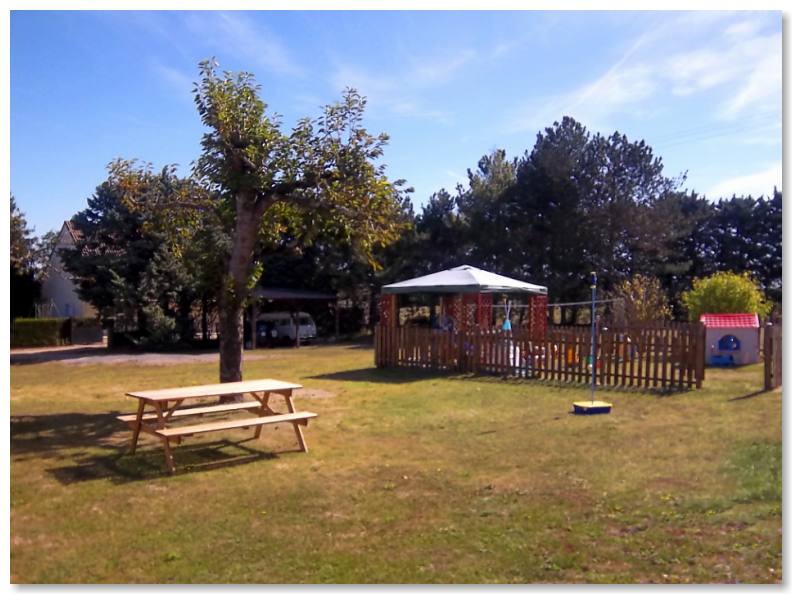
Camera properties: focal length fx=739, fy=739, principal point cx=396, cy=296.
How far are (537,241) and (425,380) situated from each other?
1754 centimetres

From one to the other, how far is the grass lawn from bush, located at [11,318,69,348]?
20716mm

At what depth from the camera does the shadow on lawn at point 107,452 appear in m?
6.95

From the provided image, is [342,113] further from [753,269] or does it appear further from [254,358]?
[753,269]

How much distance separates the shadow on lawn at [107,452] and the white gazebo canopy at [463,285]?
8630 mm

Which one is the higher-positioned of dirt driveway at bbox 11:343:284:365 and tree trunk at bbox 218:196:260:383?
tree trunk at bbox 218:196:260:383

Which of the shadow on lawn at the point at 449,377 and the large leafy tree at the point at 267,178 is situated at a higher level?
the large leafy tree at the point at 267,178

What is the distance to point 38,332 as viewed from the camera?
2959 cm

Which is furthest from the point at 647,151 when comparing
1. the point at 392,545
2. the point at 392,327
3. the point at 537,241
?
the point at 392,545

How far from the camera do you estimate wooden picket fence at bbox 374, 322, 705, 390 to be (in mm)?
12516

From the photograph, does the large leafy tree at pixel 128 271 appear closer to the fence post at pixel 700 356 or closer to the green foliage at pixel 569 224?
the green foliage at pixel 569 224

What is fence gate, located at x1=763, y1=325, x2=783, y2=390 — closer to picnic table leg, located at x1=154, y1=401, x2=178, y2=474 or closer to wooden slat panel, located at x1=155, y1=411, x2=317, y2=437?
wooden slat panel, located at x1=155, y1=411, x2=317, y2=437

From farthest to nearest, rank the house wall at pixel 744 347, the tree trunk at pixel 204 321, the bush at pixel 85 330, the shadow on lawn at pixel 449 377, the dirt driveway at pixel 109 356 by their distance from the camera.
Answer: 1. the bush at pixel 85 330
2. the tree trunk at pixel 204 321
3. the dirt driveway at pixel 109 356
4. the house wall at pixel 744 347
5. the shadow on lawn at pixel 449 377

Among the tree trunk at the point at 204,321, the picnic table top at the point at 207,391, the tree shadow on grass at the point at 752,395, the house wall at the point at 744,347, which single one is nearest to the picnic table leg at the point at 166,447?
the picnic table top at the point at 207,391

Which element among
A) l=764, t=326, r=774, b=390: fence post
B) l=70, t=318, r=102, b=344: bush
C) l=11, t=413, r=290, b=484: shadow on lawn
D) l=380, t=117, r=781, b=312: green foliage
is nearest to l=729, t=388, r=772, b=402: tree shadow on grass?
l=764, t=326, r=774, b=390: fence post
